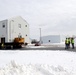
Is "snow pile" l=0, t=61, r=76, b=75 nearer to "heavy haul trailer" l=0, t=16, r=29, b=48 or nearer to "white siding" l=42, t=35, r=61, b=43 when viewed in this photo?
"heavy haul trailer" l=0, t=16, r=29, b=48

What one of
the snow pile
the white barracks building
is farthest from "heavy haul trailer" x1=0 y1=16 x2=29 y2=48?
the snow pile

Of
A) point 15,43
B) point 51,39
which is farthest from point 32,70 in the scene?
point 51,39

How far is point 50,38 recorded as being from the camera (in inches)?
3661

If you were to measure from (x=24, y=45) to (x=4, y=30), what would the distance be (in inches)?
190

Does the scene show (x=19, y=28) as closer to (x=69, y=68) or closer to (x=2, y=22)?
(x=2, y=22)

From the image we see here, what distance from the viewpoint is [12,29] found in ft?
130

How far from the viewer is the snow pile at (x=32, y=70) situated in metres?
10.2

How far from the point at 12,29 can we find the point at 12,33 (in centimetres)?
77

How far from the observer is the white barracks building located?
39.0 metres

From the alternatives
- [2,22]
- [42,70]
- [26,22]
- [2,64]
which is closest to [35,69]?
[42,70]

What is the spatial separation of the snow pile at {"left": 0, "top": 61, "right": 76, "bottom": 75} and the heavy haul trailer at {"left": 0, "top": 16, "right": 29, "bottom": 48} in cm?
2613

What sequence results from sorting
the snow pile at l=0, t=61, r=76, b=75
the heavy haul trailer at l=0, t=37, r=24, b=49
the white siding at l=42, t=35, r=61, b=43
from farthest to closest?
the white siding at l=42, t=35, r=61, b=43, the heavy haul trailer at l=0, t=37, r=24, b=49, the snow pile at l=0, t=61, r=76, b=75

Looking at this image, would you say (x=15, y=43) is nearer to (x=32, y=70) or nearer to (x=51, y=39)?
(x=32, y=70)

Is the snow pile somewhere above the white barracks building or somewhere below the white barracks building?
below
